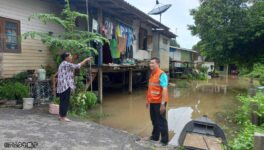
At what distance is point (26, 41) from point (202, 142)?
635 centimetres

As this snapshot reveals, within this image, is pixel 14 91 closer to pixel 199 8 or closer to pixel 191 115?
pixel 191 115

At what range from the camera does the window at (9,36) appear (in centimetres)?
791

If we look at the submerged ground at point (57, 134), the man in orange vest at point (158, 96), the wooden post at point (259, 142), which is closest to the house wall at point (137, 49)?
the submerged ground at point (57, 134)

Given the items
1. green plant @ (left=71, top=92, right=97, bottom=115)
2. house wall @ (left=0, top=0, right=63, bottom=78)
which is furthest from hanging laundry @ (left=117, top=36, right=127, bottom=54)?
green plant @ (left=71, top=92, right=97, bottom=115)

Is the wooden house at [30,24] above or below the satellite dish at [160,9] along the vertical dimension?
below

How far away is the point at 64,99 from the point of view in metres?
6.32

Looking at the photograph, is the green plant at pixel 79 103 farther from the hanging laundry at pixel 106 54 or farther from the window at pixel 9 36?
the hanging laundry at pixel 106 54

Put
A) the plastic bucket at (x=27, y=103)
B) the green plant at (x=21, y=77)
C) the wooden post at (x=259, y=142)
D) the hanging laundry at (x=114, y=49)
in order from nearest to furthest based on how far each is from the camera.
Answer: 1. the wooden post at (x=259, y=142)
2. the plastic bucket at (x=27, y=103)
3. the green plant at (x=21, y=77)
4. the hanging laundry at (x=114, y=49)

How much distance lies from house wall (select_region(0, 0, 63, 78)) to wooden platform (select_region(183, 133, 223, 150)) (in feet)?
18.2

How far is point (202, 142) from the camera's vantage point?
5078 mm

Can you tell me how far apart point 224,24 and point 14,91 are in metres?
13.8

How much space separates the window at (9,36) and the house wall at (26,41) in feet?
0.40

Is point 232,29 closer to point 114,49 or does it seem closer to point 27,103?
point 114,49

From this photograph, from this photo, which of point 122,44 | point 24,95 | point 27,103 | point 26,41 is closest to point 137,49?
point 122,44
